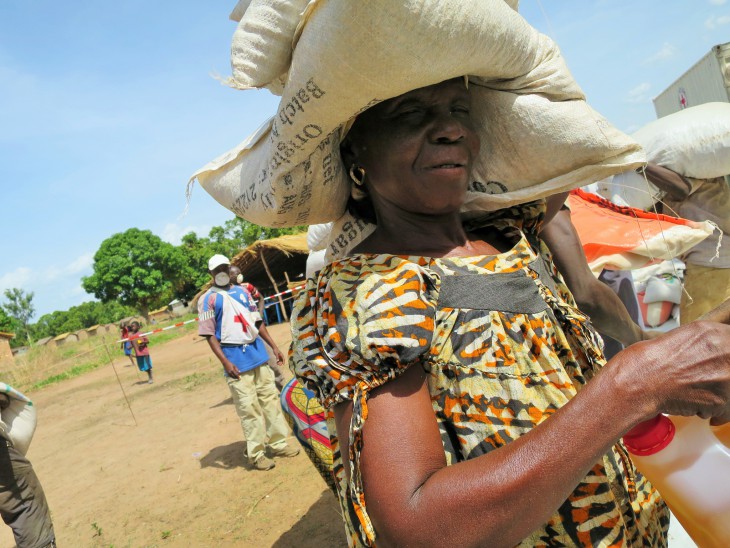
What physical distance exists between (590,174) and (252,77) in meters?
0.93

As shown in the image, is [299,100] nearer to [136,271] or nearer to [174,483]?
[174,483]

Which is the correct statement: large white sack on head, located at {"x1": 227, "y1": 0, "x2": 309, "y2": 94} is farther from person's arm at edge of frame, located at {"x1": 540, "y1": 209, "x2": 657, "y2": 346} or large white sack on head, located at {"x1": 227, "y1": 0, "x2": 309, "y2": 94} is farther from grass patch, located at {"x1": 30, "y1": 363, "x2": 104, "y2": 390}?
grass patch, located at {"x1": 30, "y1": 363, "x2": 104, "y2": 390}

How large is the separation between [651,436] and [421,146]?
29.2 inches

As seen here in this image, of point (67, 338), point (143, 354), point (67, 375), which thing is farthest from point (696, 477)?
point (67, 338)

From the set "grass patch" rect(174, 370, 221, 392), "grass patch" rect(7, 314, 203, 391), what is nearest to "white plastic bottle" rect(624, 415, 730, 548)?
"grass patch" rect(174, 370, 221, 392)

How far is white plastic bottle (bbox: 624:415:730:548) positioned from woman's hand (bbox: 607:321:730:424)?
0.16 metres

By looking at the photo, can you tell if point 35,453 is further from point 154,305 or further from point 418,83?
point 154,305

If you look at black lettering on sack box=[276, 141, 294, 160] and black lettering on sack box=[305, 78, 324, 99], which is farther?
black lettering on sack box=[276, 141, 294, 160]

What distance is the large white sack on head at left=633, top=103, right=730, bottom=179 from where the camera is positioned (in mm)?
3244

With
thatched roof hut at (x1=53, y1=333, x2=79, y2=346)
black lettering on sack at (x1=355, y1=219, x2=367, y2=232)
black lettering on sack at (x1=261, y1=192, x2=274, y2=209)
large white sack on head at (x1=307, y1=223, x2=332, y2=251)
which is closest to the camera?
black lettering on sack at (x1=261, y1=192, x2=274, y2=209)

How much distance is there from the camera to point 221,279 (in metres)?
5.45

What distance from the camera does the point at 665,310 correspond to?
14.6 ft

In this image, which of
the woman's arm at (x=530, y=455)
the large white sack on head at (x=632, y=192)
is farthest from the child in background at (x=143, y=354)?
the woman's arm at (x=530, y=455)

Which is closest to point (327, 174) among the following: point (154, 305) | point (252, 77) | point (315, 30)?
point (252, 77)
